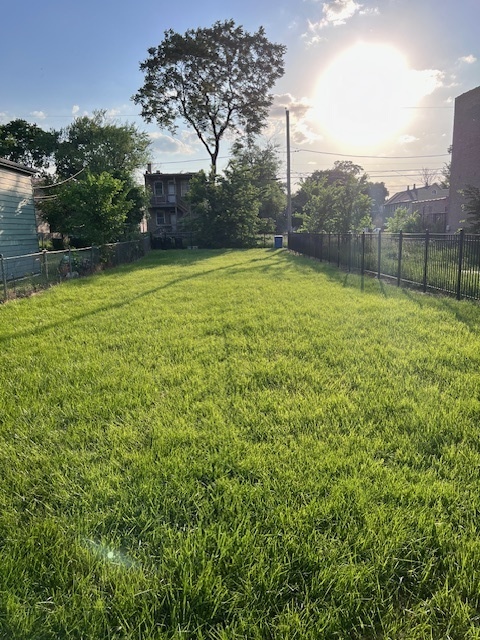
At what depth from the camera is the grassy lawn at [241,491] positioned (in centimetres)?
152

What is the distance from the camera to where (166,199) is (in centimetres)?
3850

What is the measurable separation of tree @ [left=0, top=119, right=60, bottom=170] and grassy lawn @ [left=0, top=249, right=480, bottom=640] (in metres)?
35.2

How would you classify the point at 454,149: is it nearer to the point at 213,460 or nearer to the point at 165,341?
the point at 165,341

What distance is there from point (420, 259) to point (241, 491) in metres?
8.95

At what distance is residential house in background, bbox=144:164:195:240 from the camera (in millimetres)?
37875

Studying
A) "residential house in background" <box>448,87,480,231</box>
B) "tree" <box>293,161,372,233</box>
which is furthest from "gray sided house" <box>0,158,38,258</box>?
"residential house in background" <box>448,87,480,231</box>

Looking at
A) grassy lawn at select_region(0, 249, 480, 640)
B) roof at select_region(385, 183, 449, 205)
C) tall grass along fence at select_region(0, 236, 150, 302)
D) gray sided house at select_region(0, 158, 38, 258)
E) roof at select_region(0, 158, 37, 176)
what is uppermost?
roof at select_region(385, 183, 449, 205)

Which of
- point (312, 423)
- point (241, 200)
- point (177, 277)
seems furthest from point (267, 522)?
point (241, 200)

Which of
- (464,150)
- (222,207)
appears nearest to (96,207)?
(222,207)

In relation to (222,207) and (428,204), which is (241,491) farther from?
(428,204)

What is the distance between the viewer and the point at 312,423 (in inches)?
115

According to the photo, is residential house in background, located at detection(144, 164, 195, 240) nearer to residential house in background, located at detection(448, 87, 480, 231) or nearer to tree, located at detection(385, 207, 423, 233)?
tree, located at detection(385, 207, 423, 233)

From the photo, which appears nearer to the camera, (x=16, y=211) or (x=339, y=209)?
(x=16, y=211)

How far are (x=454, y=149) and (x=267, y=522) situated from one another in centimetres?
3165
